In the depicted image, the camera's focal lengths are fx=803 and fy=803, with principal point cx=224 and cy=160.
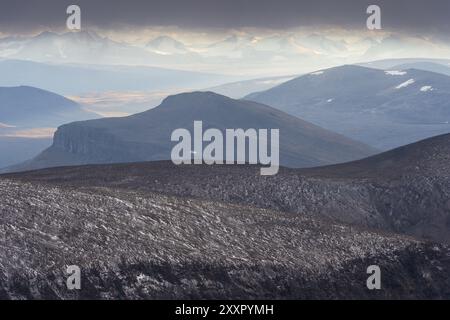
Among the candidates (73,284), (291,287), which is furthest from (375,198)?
(73,284)

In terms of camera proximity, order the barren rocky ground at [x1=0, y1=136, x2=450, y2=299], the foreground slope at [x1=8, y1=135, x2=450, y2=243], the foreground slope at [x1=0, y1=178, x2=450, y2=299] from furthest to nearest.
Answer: the foreground slope at [x1=8, y1=135, x2=450, y2=243], the barren rocky ground at [x1=0, y1=136, x2=450, y2=299], the foreground slope at [x1=0, y1=178, x2=450, y2=299]

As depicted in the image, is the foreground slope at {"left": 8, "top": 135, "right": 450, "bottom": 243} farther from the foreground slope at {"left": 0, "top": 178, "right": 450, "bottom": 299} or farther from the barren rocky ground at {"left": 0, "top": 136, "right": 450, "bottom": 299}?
the foreground slope at {"left": 0, "top": 178, "right": 450, "bottom": 299}

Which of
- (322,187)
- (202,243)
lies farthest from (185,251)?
(322,187)

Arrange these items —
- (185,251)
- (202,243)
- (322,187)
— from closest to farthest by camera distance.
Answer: (185,251), (202,243), (322,187)

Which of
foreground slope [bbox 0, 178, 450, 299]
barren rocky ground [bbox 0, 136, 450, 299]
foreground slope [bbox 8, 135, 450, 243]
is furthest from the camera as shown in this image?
foreground slope [bbox 8, 135, 450, 243]

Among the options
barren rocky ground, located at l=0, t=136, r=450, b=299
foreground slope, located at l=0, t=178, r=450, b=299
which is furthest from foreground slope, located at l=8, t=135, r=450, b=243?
foreground slope, located at l=0, t=178, r=450, b=299

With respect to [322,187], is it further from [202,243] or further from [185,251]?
[185,251]

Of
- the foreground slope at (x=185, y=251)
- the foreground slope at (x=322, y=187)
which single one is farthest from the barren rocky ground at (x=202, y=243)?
the foreground slope at (x=322, y=187)
